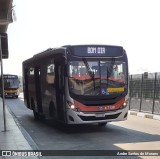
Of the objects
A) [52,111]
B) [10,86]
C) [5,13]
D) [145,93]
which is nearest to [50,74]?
[52,111]

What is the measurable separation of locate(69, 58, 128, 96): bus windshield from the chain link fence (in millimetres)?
8090

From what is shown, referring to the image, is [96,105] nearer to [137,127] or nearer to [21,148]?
[137,127]

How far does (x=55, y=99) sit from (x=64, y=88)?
1.11 metres

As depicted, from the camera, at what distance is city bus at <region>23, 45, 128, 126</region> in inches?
517

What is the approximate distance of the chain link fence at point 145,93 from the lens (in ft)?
70.8

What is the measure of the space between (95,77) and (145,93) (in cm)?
1085

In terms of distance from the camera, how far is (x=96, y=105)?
1324 centimetres

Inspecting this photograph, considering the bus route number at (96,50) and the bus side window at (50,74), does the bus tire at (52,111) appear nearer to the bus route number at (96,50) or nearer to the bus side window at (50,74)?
the bus side window at (50,74)

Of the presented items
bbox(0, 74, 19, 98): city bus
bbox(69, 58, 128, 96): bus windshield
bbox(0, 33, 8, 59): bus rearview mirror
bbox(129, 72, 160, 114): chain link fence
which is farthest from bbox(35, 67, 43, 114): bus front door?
bbox(0, 74, 19, 98): city bus

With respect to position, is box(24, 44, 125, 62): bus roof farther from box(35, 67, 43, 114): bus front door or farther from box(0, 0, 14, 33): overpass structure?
box(0, 0, 14, 33): overpass structure

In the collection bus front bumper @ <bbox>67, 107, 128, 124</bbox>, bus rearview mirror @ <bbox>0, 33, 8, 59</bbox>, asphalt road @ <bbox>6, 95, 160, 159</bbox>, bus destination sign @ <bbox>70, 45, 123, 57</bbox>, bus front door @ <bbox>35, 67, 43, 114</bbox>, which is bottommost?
asphalt road @ <bbox>6, 95, 160, 159</bbox>

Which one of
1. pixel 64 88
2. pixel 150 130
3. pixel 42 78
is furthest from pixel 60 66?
pixel 150 130

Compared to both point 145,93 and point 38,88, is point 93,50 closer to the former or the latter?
point 38,88

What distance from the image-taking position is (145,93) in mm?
23594
